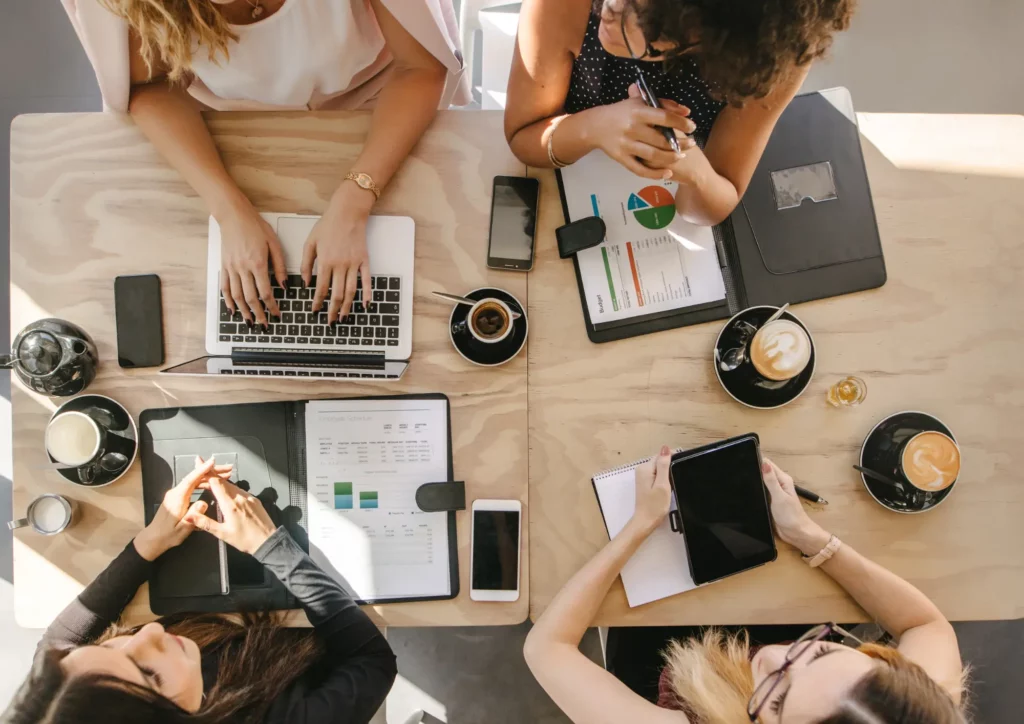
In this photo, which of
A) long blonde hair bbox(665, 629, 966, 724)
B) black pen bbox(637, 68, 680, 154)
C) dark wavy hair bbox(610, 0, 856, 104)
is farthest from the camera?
black pen bbox(637, 68, 680, 154)

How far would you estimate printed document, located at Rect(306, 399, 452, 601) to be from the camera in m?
A: 1.10

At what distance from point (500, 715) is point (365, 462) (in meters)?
1.05

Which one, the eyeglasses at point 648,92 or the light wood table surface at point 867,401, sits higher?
the eyeglasses at point 648,92

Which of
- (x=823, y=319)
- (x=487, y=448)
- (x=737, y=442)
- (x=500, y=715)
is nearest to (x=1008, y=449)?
(x=823, y=319)

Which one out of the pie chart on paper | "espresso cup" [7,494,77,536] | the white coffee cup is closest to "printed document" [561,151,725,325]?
the pie chart on paper

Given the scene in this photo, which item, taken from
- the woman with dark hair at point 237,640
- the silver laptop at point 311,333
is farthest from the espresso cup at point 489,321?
the woman with dark hair at point 237,640

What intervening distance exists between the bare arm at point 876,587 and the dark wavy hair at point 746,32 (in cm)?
64

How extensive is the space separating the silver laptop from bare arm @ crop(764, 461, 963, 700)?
0.69 metres

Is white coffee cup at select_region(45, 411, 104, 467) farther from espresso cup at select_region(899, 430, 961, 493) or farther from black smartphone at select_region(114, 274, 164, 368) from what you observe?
espresso cup at select_region(899, 430, 961, 493)

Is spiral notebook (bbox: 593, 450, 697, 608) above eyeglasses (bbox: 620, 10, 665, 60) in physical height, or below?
below

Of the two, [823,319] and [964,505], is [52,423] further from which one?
[964,505]

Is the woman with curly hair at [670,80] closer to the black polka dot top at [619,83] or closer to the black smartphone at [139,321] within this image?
the black polka dot top at [619,83]

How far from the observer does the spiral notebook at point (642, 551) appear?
1.09 meters

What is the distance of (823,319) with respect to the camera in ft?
3.75
